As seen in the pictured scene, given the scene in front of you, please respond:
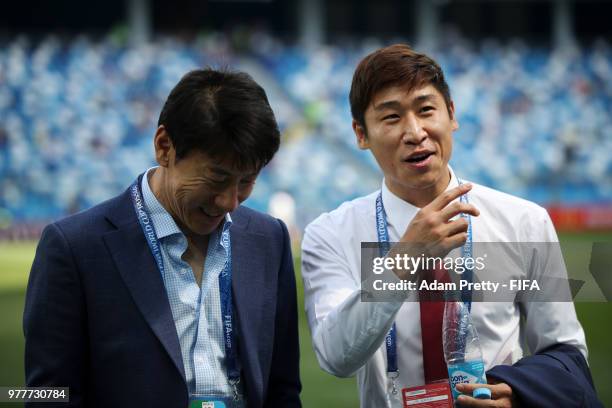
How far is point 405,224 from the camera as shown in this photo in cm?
314

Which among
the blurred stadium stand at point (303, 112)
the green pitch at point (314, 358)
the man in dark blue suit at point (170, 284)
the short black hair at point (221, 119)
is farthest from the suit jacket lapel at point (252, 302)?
the blurred stadium stand at point (303, 112)

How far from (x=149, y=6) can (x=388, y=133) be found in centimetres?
2847

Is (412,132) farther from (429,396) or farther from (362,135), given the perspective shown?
(429,396)

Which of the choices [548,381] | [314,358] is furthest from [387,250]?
[314,358]

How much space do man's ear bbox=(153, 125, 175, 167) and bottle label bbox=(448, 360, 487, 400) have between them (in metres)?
1.23

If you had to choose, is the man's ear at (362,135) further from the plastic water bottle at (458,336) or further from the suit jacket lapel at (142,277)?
the suit jacket lapel at (142,277)

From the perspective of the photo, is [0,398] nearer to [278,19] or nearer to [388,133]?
[388,133]

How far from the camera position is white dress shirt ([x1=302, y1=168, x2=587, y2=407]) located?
2.73m

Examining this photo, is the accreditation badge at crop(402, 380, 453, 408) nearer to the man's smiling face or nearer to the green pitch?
the man's smiling face

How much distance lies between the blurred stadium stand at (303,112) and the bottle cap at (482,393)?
21.8m

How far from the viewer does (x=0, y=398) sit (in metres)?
3.06

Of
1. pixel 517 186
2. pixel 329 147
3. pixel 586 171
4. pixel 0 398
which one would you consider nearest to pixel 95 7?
pixel 329 147

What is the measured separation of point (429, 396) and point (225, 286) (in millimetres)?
822

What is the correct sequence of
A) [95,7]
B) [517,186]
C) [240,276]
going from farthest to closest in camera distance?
[95,7]
[517,186]
[240,276]
